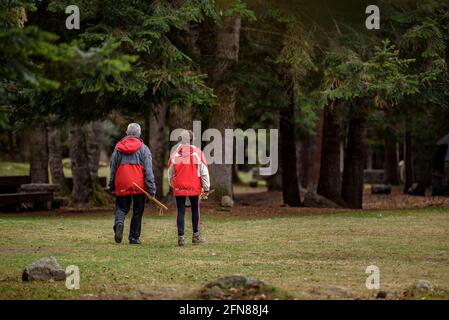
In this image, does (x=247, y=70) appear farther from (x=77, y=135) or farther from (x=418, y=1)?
(x=77, y=135)

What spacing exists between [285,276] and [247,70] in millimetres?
15229

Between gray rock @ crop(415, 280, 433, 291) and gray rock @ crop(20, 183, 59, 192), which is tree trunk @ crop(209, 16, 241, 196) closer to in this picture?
gray rock @ crop(20, 183, 59, 192)

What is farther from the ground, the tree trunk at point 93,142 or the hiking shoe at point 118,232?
the tree trunk at point 93,142

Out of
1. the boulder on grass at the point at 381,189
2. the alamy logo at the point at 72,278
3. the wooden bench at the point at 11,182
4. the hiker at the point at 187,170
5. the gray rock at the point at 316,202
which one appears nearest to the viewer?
the alamy logo at the point at 72,278

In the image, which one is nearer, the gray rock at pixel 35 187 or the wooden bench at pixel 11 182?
the gray rock at pixel 35 187

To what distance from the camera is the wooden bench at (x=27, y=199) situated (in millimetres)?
26972

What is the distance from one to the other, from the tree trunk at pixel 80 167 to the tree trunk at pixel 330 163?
7.86 metres

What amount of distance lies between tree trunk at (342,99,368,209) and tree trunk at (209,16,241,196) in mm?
5602

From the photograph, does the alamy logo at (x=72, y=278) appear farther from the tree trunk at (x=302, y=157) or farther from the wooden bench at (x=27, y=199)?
the tree trunk at (x=302, y=157)

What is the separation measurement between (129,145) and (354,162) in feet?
55.9

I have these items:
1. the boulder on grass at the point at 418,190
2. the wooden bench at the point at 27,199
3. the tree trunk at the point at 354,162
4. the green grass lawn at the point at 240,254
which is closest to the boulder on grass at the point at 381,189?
the boulder on grass at the point at 418,190

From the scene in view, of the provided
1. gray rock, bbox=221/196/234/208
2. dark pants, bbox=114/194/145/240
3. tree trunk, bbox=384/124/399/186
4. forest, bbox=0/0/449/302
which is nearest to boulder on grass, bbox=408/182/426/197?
forest, bbox=0/0/449/302

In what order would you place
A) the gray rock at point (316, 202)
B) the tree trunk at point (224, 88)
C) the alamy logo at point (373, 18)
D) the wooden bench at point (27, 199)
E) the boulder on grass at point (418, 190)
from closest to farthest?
the alamy logo at point (373, 18), the tree trunk at point (224, 88), the wooden bench at point (27, 199), the gray rock at point (316, 202), the boulder on grass at point (418, 190)
